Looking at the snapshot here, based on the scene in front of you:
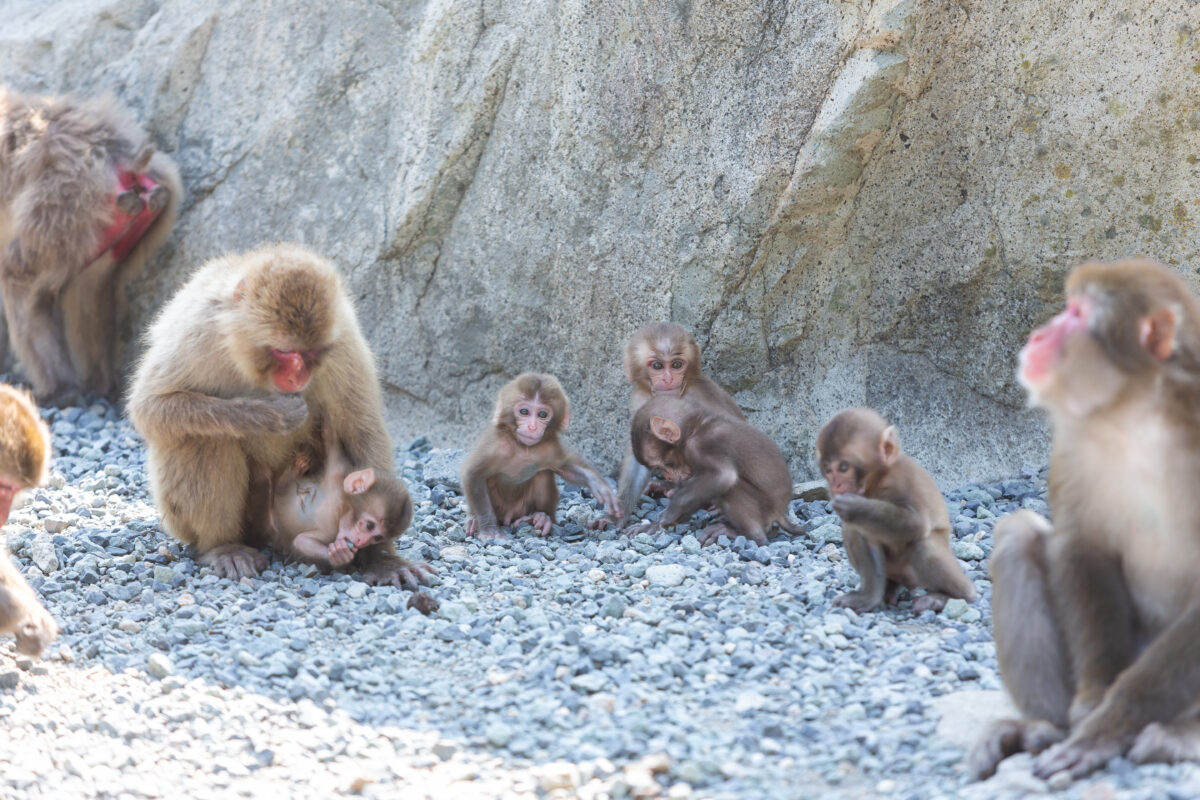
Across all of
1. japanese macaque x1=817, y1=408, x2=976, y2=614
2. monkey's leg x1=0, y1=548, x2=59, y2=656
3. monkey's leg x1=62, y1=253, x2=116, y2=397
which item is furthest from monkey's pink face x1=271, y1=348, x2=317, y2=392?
monkey's leg x1=62, y1=253, x2=116, y2=397

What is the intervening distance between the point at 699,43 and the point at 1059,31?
1402 mm

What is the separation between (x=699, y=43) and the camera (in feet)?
17.4

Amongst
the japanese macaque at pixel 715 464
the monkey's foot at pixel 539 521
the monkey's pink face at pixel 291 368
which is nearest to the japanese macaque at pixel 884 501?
the japanese macaque at pixel 715 464

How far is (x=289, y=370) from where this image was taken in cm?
425

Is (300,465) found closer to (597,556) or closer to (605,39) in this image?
(597,556)

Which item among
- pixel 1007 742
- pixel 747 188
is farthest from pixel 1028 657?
pixel 747 188

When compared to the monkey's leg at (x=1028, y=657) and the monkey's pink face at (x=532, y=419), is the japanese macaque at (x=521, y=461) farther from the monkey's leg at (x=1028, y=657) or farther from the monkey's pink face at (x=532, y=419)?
the monkey's leg at (x=1028, y=657)

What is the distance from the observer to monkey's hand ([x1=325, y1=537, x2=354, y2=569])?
4481 millimetres

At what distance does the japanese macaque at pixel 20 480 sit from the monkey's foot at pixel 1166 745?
273 centimetres

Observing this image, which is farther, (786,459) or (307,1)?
(307,1)

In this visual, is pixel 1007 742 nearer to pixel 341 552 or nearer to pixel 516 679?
pixel 516 679

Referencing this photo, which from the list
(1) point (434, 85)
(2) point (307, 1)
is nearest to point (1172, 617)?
(1) point (434, 85)

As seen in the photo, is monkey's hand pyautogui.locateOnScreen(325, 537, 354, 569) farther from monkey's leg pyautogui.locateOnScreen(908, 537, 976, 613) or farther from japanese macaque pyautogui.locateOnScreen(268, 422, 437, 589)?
monkey's leg pyautogui.locateOnScreen(908, 537, 976, 613)

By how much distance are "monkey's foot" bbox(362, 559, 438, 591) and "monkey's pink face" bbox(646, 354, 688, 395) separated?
1251 millimetres
